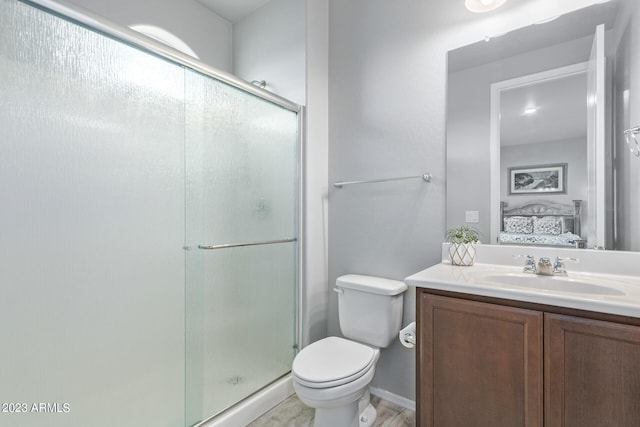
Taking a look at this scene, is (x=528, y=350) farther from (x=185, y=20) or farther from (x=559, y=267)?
(x=185, y=20)

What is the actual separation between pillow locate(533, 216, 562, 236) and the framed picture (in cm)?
12

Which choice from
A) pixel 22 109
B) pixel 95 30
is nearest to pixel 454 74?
pixel 95 30

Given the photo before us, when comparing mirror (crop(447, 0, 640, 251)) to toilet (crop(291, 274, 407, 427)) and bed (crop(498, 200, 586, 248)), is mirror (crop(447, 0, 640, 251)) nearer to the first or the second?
bed (crop(498, 200, 586, 248))

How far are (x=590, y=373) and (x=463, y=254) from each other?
673mm

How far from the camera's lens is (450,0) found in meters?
1.68

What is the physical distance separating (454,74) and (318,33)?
972mm

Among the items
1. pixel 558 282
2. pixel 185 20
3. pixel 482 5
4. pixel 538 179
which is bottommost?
pixel 558 282

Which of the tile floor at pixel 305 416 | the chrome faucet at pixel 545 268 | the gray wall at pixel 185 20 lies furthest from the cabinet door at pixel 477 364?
the gray wall at pixel 185 20

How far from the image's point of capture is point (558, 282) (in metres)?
1.27

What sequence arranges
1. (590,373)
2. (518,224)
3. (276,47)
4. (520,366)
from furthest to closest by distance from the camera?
(276,47), (518,224), (520,366), (590,373)

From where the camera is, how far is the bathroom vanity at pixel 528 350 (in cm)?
90

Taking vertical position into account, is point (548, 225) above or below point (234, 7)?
below

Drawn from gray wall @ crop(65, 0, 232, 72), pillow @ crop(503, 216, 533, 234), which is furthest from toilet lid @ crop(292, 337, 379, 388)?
gray wall @ crop(65, 0, 232, 72)

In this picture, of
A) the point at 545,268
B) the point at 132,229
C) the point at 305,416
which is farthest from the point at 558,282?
the point at 132,229
